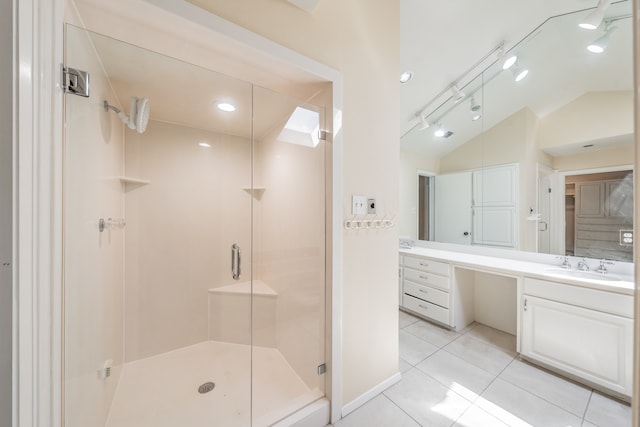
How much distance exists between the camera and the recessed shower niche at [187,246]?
108 centimetres

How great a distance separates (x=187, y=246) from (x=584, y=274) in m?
3.57

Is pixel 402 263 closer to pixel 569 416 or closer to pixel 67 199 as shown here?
pixel 569 416

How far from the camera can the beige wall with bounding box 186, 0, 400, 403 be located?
1.36 m

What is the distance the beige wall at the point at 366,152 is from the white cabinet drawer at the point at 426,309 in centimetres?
108

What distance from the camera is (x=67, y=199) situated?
0.86 metres

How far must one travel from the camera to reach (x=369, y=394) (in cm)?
153

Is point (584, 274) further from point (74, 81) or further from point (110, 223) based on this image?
point (110, 223)

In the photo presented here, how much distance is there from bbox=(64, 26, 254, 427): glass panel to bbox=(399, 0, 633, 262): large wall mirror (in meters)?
2.53

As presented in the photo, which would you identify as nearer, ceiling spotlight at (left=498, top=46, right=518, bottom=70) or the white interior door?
ceiling spotlight at (left=498, top=46, right=518, bottom=70)

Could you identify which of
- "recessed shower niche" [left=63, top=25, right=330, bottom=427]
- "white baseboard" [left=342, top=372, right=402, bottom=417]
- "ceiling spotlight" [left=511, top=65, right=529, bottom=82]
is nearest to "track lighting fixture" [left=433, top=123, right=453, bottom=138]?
"ceiling spotlight" [left=511, top=65, right=529, bottom=82]

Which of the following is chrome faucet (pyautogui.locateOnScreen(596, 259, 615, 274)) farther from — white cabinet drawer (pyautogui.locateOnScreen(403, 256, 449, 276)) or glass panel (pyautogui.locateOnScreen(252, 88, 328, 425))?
glass panel (pyautogui.locateOnScreen(252, 88, 328, 425))

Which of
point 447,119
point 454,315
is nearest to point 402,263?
point 454,315

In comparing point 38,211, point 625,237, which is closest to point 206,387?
point 38,211

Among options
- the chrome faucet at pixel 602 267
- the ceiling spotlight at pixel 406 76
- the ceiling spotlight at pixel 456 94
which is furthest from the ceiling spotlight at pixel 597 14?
the chrome faucet at pixel 602 267
